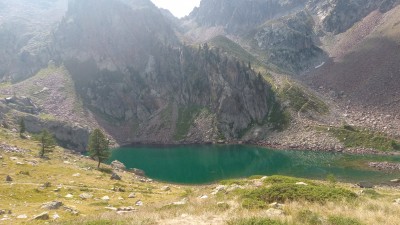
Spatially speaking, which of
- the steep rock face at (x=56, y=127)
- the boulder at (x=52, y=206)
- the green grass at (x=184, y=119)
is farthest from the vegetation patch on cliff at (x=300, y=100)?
the boulder at (x=52, y=206)

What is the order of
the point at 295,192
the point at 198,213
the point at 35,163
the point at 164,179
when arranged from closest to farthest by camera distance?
the point at 198,213 < the point at 295,192 < the point at 35,163 < the point at 164,179

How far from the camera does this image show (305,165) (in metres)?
103

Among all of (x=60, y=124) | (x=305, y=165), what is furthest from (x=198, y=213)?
(x=60, y=124)

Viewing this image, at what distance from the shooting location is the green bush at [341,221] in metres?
18.1

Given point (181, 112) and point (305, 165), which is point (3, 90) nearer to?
point (181, 112)

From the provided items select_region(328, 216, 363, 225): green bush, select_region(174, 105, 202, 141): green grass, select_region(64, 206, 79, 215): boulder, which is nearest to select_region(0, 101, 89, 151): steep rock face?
select_region(174, 105, 202, 141): green grass

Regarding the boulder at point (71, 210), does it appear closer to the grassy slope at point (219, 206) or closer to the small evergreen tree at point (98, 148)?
the grassy slope at point (219, 206)

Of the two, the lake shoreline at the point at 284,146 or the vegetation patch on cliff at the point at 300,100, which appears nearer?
the lake shoreline at the point at 284,146

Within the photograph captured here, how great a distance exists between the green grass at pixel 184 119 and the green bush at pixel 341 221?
15800 cm

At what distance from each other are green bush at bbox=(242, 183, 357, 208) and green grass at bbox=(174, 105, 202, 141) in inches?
5890

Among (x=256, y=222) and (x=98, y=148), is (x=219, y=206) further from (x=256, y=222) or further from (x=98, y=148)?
(x=98, y=148)

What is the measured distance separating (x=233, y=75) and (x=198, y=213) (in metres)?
166

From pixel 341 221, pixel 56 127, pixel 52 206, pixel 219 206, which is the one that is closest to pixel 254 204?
pixel 219 206

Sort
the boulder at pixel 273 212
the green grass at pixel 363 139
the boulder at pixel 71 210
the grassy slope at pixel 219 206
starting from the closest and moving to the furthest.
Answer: the grassy slope at pixel 219 206 → the boulder at pixel 273 212 → the boulder at pixel 71 210 → the green grass at pixel 363 139
